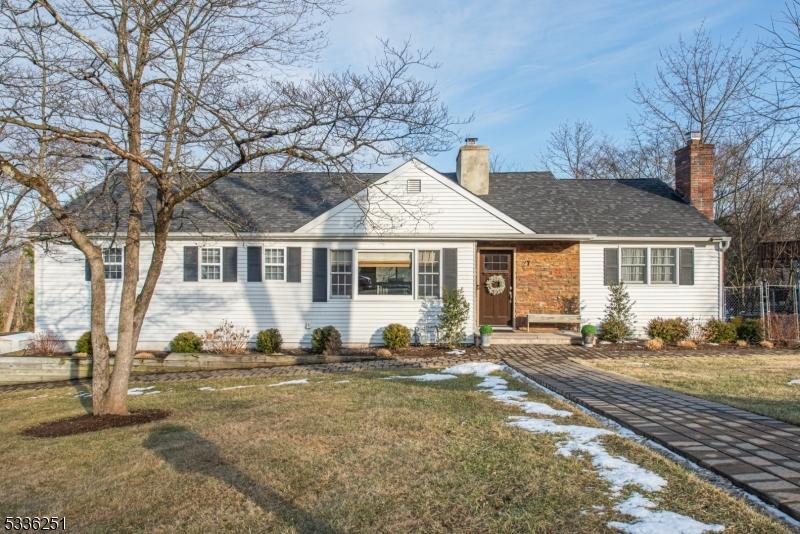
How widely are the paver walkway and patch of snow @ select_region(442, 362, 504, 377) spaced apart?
1115 mm

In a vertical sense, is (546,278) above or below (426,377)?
above

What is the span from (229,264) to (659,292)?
11.6 meters

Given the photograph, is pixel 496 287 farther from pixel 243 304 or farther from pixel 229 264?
pixel 229 264

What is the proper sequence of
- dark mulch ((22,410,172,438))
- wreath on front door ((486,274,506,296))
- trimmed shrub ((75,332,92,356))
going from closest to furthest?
1. dark mulch ((22,410,172,438))
2. trimmed shrub ((75,332,92,356))
3. wreath on front door ((486,274,506,296))

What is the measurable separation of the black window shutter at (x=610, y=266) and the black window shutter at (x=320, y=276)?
7526 millimetres

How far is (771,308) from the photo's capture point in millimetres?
17625

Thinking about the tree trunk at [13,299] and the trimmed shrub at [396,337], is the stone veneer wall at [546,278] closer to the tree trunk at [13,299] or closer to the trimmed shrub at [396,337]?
the trimmed shrub at [396,337]

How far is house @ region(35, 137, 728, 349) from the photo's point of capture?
14.2m

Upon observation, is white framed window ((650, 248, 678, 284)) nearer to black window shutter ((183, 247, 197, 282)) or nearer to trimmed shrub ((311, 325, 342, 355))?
trimmed shrub ((311, 325, 342, 355))

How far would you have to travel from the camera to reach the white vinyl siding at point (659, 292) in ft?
48.5

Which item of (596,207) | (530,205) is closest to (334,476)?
(530,205)

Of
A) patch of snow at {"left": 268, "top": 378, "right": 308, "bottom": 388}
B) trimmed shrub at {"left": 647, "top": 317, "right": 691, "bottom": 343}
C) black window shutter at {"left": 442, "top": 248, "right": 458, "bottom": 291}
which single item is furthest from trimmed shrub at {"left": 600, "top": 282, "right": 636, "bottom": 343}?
patch of snow at {"left": 268, "top": 378, "right": 308, "bottom": 388}

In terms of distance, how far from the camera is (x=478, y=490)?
3957 millimetres

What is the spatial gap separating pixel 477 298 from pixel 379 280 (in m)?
2.76
